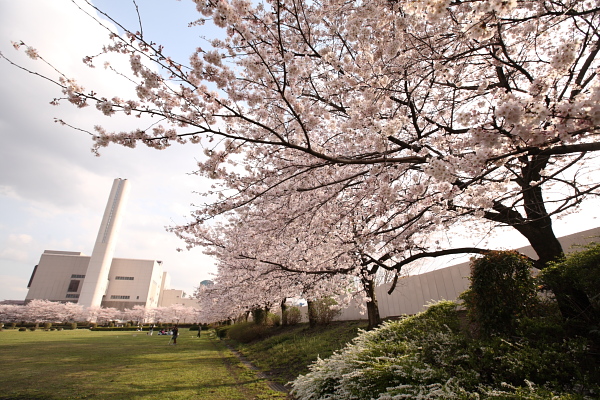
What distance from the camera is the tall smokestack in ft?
217

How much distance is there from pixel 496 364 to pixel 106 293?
3478 inches

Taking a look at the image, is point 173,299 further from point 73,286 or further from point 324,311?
point 324,311

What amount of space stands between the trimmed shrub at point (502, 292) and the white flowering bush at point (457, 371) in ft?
1.31

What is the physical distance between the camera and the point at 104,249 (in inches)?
2653

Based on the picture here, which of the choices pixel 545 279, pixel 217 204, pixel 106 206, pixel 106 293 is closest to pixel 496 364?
pixel 545 279

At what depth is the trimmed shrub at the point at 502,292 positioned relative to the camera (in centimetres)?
495

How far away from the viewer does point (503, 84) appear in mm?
5875

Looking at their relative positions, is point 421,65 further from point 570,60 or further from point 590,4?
point 590,4

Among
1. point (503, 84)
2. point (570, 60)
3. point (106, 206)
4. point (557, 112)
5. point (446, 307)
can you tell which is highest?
point (106, 206)

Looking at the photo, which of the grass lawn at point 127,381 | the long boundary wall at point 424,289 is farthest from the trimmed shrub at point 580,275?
the grass lawn at point 127,381

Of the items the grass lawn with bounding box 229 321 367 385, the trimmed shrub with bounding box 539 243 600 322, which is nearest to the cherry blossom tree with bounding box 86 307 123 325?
the grass lawn with bounding box 229 321 367 385

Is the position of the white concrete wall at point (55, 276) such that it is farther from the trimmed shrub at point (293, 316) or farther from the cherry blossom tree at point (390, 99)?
the cherry blossom tree at point (390, 99)

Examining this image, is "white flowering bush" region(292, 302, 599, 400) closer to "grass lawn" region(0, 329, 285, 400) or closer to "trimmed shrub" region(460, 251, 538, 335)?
"trimmed shrub" region(460, 251, 538, 335)

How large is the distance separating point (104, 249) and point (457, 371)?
80.2 metres
